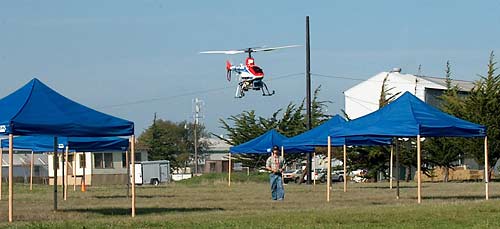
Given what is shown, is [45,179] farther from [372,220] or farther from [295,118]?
[372,220]

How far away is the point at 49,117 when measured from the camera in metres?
20.5

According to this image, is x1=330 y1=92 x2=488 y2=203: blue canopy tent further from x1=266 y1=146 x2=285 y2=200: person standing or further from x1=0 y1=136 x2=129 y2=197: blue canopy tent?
x1=0 y1=136 x2=129 y2=197: blue canopy tent

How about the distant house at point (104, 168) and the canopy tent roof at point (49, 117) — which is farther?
the distant house at point (104, 168)

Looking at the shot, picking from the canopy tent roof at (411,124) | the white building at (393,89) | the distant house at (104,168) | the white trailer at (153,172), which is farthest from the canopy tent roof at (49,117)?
the white building at (393,89)

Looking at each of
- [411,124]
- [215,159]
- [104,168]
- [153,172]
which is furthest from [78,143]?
[215,159]

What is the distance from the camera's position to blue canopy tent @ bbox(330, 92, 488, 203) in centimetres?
2556

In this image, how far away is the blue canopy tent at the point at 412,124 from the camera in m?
25.6

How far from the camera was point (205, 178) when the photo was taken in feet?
224

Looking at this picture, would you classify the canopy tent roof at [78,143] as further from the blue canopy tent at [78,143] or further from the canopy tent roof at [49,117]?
the canopy tent roof at [49,117]

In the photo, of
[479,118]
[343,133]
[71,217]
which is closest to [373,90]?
[479,118]

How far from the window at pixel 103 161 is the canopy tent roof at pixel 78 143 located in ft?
123

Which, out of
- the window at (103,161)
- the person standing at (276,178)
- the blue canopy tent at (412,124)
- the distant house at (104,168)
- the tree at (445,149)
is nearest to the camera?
the blue canopy tent at (412,124)

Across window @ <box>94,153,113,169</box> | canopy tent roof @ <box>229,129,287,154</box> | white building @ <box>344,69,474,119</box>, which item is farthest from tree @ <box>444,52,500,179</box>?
window @ <box>94,153,113,169</box>

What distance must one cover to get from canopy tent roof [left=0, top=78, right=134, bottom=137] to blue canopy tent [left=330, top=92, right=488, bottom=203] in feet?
25.4
